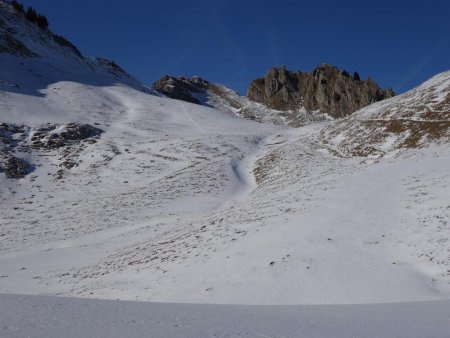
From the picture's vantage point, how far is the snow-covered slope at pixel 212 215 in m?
15.6

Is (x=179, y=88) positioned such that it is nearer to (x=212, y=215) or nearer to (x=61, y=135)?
(x=61, y=135)

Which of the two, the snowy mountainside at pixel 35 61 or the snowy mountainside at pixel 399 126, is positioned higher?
the snowy mountainside at pixel 35 61

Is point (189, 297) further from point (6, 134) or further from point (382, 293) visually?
point (6, 134)

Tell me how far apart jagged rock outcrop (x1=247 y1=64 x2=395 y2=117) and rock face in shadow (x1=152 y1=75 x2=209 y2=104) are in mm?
26372

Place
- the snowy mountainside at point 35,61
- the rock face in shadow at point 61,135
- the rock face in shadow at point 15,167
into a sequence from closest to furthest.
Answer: the rock face in shadow at point 15,167
the rock face in shadow at point 61,135
the snowy mountainside at point 35,61

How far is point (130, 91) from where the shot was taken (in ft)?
311

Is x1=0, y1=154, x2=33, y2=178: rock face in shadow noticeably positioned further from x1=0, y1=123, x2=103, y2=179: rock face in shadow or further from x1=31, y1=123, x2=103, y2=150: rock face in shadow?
x1=31, y1=123, x2=103, y2=150: rock face in shadow

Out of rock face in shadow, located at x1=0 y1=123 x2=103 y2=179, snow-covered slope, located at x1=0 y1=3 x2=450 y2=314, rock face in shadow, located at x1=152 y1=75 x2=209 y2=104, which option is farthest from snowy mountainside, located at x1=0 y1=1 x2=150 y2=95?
rock face in shadow, located at x1=152 y1=75 x2=209 y2=104

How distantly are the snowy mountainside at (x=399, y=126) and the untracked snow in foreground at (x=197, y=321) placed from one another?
3779 centimetres

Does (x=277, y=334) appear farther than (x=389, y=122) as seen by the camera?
No

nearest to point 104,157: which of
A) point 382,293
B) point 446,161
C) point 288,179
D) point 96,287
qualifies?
point 288,179

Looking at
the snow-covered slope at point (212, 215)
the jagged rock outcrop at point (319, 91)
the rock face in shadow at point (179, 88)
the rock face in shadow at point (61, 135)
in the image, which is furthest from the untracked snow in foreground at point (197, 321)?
the rock face in shadow at point (179, 88)

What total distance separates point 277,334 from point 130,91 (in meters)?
93.1

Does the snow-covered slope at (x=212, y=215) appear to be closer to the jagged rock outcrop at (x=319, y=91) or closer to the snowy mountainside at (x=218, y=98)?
the snowy mountainside at (x=218, y=98)
